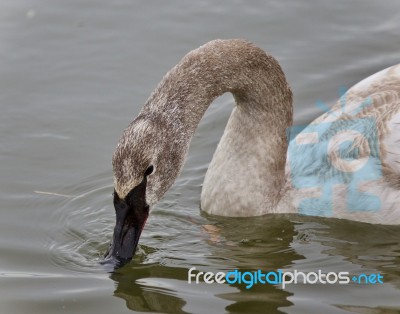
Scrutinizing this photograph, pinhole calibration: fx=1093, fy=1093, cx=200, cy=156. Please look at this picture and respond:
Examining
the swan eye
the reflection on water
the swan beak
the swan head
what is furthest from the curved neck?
the swan beak

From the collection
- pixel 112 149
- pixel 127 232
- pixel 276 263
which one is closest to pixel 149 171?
pixel 127 232

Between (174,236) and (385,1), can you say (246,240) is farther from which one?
(385,1)

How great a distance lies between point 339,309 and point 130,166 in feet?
5.71

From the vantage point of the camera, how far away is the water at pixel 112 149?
7.77 metres

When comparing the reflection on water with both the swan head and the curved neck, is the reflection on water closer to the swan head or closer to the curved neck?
the curved neck

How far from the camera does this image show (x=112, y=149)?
10.3m

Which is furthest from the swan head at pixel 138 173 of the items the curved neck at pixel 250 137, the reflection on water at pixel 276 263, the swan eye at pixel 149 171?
the curved neck at pixel 250 137

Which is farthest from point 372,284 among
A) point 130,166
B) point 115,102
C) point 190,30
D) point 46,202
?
point 190,30

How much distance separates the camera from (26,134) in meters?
10.5

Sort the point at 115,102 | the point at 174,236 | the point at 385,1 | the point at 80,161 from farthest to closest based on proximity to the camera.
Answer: the point at 385,1 → the point at 115,102 → the point at 80,161 → the point at 174,236

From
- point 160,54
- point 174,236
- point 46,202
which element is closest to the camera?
point 174,236

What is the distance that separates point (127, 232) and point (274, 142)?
2.00 meters

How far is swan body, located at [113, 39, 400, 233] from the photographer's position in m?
8.40

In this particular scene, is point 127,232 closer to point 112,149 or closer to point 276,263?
point 276,263
